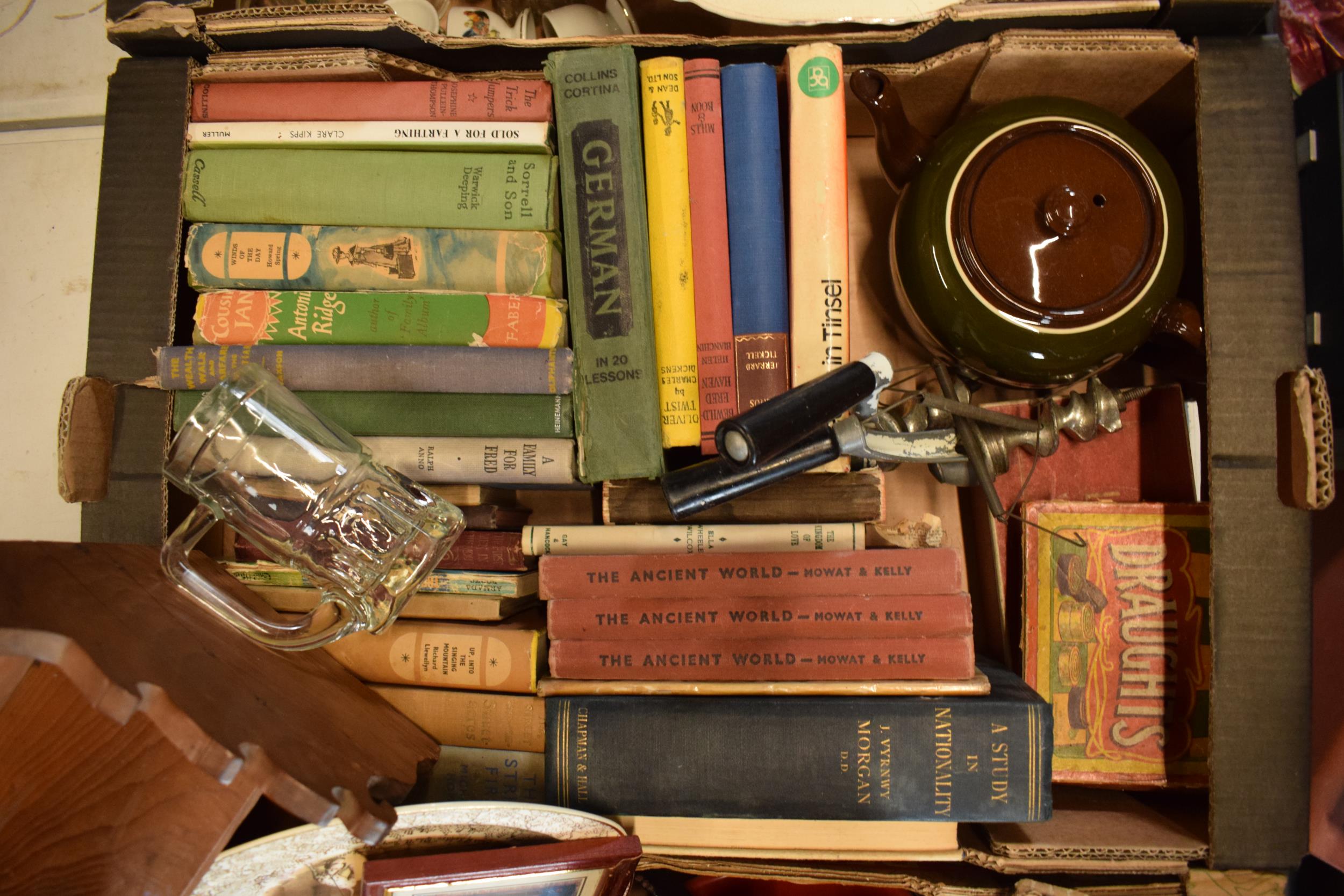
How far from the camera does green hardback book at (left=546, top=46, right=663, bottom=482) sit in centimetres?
78

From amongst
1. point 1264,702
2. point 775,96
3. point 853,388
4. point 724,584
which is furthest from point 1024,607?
point 775,96

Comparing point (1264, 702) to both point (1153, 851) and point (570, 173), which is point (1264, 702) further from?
point (570, 173)

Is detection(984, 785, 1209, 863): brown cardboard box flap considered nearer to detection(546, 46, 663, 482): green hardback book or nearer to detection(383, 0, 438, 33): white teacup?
detection(546, 46, 663, 482): green hardback book

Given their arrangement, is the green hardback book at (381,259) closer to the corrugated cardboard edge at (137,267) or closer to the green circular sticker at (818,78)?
the corrugated cardboard edge at (137,267)

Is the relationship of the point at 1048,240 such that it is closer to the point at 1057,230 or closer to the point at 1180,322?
the point at 1057,230

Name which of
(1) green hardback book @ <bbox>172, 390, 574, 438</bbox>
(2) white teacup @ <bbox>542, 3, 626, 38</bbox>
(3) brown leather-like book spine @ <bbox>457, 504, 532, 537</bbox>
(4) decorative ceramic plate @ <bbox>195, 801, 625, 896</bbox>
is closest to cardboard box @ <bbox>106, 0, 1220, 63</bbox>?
(2) white teacup @ <bbox>542, 3, 626, 38</bbox>

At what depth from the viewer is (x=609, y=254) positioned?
2.55 feet

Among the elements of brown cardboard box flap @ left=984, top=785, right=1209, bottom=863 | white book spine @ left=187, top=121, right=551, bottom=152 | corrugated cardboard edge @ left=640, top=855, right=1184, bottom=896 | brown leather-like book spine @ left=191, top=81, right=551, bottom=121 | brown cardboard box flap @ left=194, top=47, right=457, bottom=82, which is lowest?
corrugated cardboard edge @ left=640, top=855, right=1184, bottom=896

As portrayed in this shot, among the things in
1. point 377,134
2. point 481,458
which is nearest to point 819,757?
point 481,458

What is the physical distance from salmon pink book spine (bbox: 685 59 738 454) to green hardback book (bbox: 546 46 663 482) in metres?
0.05

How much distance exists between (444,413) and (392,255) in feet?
0.57

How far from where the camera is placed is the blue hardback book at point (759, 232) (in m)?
0.79

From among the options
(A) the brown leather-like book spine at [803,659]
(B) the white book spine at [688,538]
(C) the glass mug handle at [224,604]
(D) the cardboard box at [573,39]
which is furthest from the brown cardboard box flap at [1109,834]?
(D) the cardboard box at [573,39]

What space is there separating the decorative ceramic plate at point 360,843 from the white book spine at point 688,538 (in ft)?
0.83
